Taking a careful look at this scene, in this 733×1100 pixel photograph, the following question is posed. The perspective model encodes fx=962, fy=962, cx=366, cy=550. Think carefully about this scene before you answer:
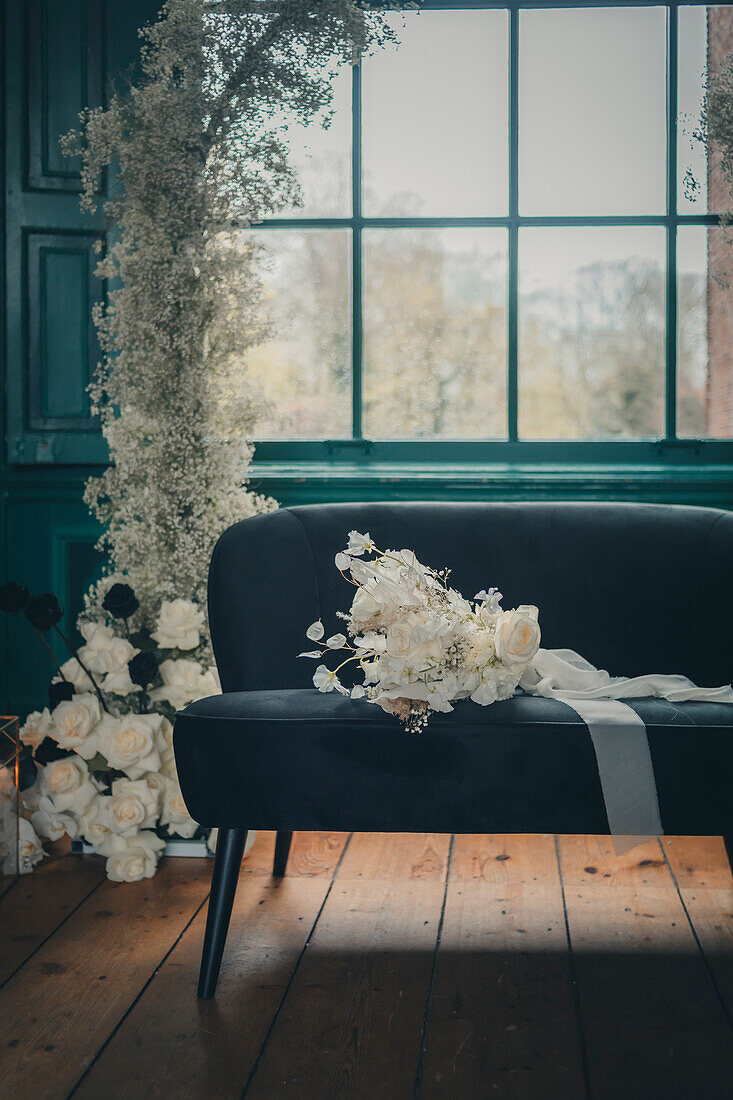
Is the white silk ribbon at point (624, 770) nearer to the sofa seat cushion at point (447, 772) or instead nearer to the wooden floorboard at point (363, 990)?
the sofa seat cushion at point (447, 772)

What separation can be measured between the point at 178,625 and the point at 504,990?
1.11 meters

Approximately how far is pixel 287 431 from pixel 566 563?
1.29 meters

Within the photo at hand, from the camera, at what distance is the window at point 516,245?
10.3 ft

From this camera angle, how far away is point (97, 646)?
227 centimetres

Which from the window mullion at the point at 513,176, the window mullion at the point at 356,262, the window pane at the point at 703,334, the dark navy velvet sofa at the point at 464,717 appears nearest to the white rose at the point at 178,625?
the dark navy velvet sofa at the point at 464,717

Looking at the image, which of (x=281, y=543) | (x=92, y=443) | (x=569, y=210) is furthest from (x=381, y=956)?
(x=569, y=210)

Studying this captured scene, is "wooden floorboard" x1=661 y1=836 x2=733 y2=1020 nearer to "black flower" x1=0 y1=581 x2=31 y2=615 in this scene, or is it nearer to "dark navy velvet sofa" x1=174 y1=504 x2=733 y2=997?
"dark navy velvet sofa" x1=174 y1=504 x2=733 y2=997

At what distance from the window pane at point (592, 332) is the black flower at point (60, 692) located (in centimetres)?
169

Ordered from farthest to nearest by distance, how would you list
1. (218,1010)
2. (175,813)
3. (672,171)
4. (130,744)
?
(672,171)
(175,813)
(130,744)
(218,1010)

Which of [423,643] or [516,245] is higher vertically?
[516,245]

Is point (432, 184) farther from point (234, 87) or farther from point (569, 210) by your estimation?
point (234, 87)

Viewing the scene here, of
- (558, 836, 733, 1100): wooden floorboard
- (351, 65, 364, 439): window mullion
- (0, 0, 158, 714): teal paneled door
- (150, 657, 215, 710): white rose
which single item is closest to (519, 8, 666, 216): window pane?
(351, 65, 364, 439): window mullion

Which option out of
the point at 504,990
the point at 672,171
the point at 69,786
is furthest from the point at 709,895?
the point at 672,171

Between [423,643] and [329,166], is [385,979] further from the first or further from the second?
[329,166]
